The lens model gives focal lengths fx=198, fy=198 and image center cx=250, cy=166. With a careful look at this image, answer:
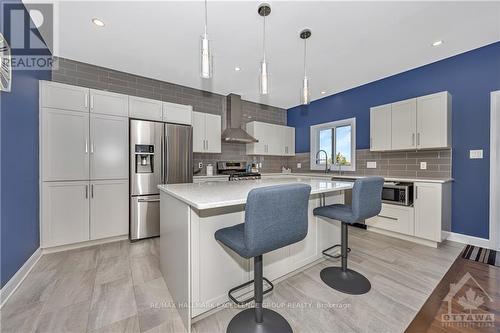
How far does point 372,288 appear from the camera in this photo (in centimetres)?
184

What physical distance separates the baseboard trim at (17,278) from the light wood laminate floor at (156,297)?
5 centimetres

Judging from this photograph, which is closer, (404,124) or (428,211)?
(428,211)

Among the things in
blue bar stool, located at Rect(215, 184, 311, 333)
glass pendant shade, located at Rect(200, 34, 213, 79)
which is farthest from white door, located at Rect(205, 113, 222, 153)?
blue bar stool, located at Rect(215, 184, 311, 333)

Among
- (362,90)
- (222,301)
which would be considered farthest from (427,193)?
(222,301)

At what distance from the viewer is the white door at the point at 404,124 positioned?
3102 millimetres

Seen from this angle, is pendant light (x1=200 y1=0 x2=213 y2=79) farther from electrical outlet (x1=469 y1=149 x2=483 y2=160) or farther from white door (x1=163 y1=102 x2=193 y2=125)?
electrical outlet (x1=469 y1=149 x2=483 y2=160)

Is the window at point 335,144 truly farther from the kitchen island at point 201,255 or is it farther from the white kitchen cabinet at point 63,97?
the white kitchen cabinet at point 63,97

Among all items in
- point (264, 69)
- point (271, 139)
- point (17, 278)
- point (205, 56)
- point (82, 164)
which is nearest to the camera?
point (205, 56)

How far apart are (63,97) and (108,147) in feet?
2.60

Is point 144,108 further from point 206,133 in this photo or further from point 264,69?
point 264,69

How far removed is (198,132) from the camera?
3.98 metres

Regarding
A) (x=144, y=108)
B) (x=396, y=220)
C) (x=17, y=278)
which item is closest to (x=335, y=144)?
(x=396, y=220)

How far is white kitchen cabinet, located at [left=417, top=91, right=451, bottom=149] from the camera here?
2822mm
